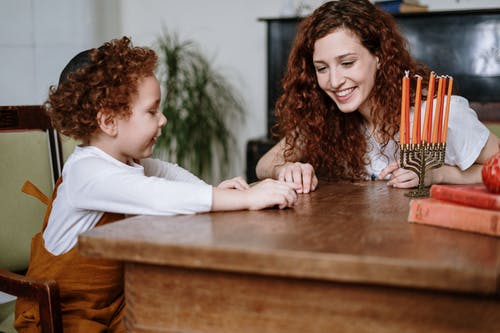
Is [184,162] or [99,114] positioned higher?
[99,114]

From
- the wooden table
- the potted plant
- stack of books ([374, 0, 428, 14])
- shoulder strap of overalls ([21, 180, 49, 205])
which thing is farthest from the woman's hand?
the potted plant

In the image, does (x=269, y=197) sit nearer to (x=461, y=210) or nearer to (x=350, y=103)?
(x=461, y=210)

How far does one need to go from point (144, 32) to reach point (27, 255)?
3.42 metres

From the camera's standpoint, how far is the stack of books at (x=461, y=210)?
107 cm

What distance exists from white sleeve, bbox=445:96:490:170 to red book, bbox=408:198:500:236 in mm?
732

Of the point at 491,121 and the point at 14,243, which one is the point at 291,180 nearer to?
the point at 14,243

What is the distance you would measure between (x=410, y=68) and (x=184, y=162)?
2598mm

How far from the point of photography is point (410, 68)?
2.17 metres

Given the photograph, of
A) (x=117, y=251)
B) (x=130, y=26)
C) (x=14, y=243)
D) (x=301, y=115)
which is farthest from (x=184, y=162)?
(x=117, y=251)

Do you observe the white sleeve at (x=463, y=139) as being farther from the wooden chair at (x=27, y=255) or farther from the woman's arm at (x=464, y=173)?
the wooden chair at (x=27, y=255)

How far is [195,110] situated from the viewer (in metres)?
4.42

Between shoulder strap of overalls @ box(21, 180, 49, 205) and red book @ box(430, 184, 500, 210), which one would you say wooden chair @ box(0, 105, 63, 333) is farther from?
red book @ box(430, 184, 500, 210)

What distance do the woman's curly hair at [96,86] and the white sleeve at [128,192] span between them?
6.9 inches

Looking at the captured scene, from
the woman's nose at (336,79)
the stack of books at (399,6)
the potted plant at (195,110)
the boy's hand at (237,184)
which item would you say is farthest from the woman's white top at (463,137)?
the potted plant at (195,110)
